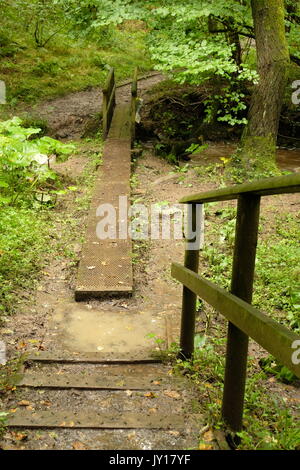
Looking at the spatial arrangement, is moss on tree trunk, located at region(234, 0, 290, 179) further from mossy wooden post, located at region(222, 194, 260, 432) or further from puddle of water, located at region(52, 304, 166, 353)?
mossy wooden post, located at region(222, 194, 260, 432)

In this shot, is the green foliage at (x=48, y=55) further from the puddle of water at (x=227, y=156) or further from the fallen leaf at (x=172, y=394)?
the fallen leaf at (x=172, y=394)

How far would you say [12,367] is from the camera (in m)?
3.29

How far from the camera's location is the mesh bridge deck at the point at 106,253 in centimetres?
483

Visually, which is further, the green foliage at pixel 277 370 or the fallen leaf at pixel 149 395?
the green foliage at pixel 277 370

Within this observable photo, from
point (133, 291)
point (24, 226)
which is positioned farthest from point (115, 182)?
point (133, 291)

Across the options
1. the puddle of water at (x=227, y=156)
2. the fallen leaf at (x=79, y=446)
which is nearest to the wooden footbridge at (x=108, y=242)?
the puddle of water at (x=227, y=156)

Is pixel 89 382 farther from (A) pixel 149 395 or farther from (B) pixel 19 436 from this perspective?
(B) pixel 19 436

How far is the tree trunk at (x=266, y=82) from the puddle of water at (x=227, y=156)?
1110 mm

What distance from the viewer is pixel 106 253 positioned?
560 cm

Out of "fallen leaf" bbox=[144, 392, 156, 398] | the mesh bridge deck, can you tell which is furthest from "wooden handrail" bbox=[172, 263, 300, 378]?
the mesh bridge deck

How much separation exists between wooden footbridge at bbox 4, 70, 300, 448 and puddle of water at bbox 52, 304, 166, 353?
232mm

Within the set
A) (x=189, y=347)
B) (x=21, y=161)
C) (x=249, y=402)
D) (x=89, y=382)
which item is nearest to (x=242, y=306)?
(x=249, y=402)

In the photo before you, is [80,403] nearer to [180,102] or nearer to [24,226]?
[24,226]

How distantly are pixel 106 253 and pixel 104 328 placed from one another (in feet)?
4.96
